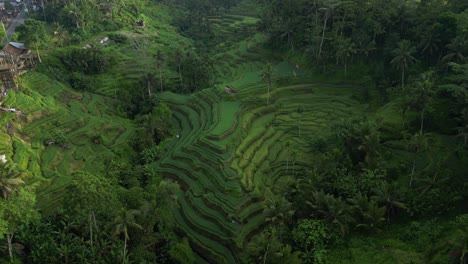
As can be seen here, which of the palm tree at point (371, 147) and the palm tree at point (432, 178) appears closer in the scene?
the palm tree at point (432, 178)

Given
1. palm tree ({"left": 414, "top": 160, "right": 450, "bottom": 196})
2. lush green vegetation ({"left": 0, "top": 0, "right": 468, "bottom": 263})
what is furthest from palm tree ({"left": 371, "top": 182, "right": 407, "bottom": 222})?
palm tree ({"left": 414, "top": 160, "right": 450, "bottom": 196})

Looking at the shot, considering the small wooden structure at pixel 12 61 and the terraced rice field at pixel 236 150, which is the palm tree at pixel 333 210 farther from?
the small wooden structure at pixel 12 61

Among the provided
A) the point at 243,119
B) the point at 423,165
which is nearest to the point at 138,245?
the point at 243,119

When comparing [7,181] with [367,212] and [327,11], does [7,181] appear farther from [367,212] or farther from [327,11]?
[327,11]

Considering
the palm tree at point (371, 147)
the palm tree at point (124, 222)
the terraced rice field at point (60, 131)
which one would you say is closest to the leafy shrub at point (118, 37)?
the terraced rice field at point (60, 131)

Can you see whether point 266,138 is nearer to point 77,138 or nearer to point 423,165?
point 423,165
